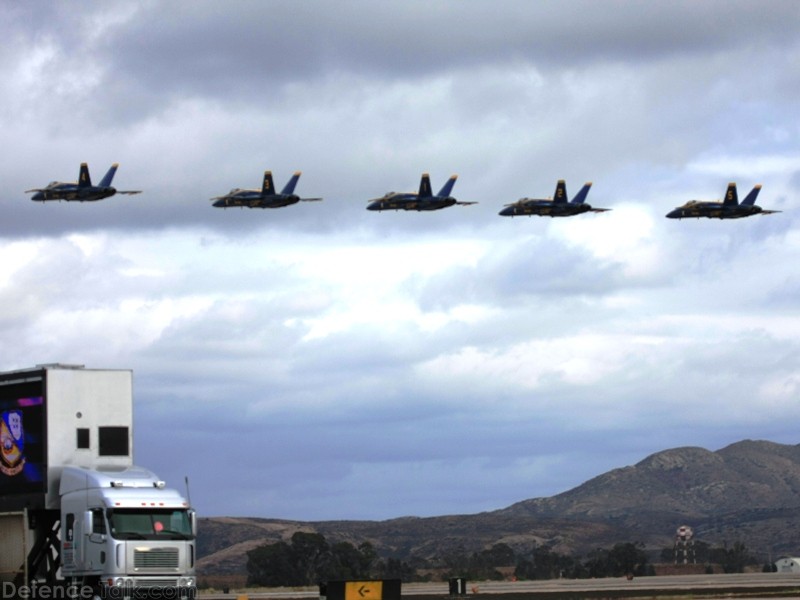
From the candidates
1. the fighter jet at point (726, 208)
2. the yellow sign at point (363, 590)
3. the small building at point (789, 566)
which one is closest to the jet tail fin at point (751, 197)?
the fighter jet at point (726, 208)

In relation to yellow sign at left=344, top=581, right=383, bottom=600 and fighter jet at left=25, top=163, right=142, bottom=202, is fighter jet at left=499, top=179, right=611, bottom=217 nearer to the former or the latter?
fighter jet at left=25, top=163, right=142, bottom=202

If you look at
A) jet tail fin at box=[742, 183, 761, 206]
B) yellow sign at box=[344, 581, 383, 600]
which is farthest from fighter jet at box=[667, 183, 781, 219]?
yellow sign at box=[344, 581, 383, 600]

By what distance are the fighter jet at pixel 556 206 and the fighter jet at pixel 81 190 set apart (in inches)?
1123

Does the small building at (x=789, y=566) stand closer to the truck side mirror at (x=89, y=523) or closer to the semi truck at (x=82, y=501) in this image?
the semi truck at (x=82, y=501)

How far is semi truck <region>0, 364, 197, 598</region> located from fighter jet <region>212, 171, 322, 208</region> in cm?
4966

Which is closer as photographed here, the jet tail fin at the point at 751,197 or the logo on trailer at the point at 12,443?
the logo on trailer at the point at 12,443

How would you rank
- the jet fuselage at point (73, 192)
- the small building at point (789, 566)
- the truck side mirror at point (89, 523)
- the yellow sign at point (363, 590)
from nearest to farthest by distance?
the truck side mirror at point (89, 523) → the yellow sign at point (363, 590) → the jet fuselage at point (73, 192) → the small building at point (789, 566)

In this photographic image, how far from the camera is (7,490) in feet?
133

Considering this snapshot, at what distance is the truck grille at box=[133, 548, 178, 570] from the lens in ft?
120

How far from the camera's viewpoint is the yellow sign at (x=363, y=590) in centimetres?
4300

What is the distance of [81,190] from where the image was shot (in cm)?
8931

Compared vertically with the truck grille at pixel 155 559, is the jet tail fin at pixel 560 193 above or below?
above

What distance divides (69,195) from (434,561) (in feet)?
274

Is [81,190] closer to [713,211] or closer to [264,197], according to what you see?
[264,197]
